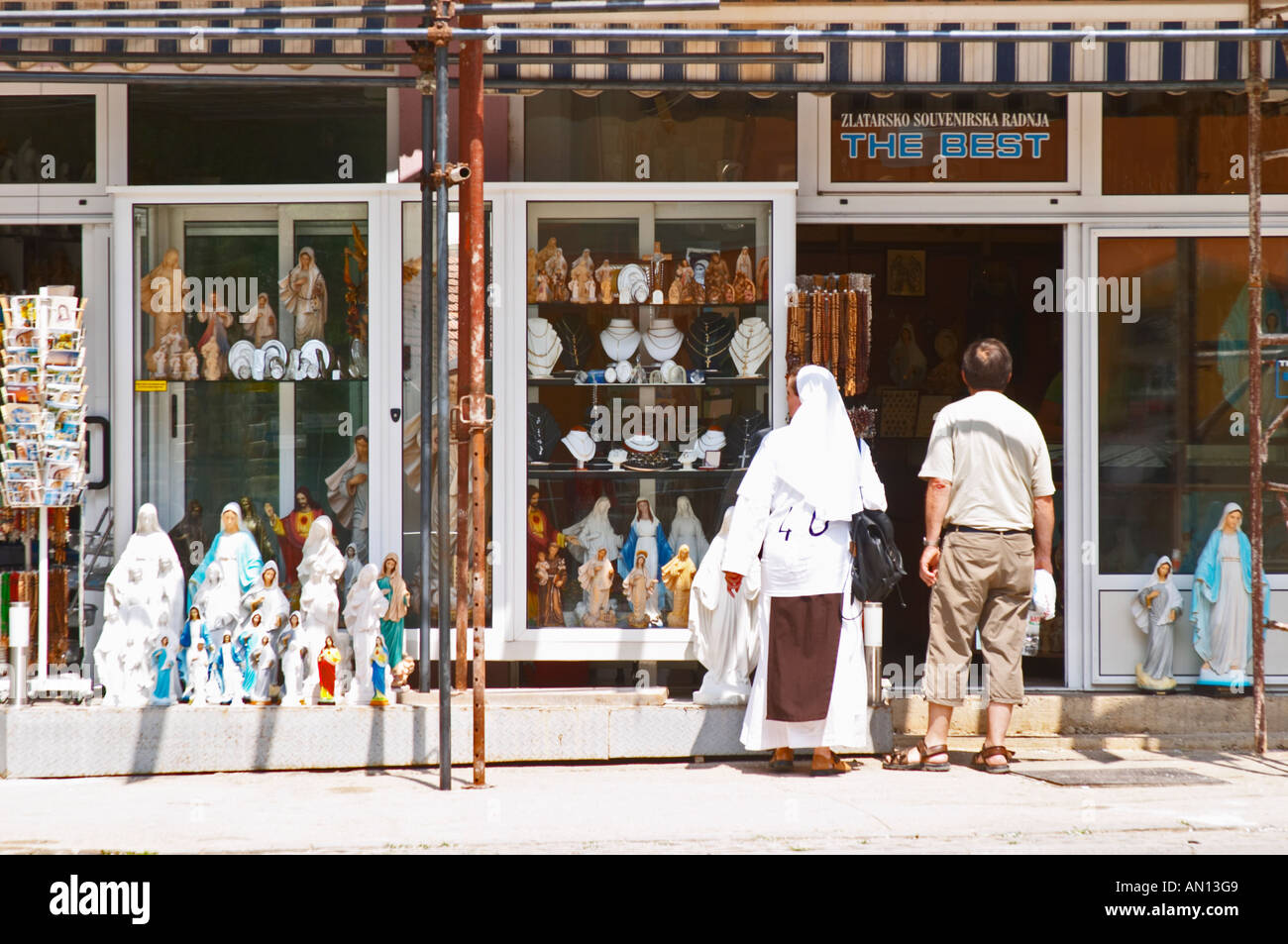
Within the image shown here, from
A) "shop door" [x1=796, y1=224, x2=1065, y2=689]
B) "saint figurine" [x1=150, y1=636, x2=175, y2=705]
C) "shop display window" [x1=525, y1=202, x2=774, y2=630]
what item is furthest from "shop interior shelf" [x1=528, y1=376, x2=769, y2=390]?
"saint figurine" [x1=150, y1=636, x2=175, y2=705]

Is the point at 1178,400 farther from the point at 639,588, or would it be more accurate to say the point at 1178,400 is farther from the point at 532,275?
the point at 532,275

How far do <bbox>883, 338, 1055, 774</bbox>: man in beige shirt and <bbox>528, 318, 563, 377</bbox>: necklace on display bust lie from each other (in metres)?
2.10

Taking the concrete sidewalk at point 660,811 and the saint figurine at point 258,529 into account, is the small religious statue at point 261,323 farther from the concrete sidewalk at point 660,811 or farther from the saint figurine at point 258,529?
the concrete sidewalk at point 660,811

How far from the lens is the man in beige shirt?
6820mm

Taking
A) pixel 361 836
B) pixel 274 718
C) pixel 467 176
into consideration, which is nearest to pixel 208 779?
pixel 274 718

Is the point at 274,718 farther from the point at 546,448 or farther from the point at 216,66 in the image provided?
the point at 216,66

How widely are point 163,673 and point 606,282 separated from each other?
2997 millimetres

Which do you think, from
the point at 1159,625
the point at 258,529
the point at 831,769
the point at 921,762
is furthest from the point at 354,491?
the point at 1159,625

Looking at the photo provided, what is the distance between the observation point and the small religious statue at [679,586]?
25.6 ft

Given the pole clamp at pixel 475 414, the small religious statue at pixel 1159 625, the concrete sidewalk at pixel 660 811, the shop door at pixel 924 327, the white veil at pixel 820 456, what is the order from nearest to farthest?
the concrete sidewalk at pixel 660 811
the pole clamp at pixel 475 414
the white veil at pixel 820 456
the small religious statue at pixel 1159 625
the shop door at pixel 924 327

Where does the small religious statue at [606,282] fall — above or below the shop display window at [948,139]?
below

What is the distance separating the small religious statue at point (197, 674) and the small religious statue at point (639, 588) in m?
2.16

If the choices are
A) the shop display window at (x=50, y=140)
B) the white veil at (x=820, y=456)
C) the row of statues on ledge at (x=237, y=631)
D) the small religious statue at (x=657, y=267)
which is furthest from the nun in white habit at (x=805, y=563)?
the shop display window at (x=50, y=140)

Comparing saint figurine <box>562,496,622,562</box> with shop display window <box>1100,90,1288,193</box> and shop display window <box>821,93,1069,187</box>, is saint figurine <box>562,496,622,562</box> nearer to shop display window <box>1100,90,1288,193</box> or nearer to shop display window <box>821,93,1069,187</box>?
shop display window <box>821,93,1069,187</box>
